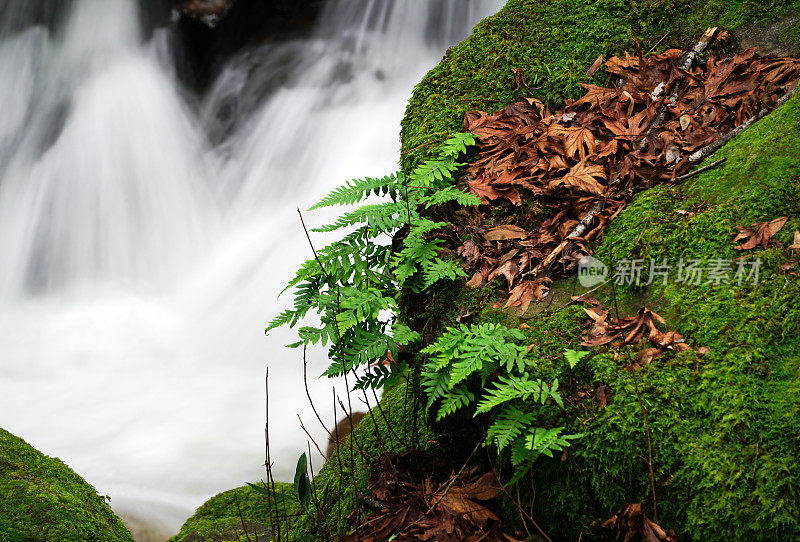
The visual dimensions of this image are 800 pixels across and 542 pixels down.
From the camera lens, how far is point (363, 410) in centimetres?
704

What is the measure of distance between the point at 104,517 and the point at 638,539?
10.7ft

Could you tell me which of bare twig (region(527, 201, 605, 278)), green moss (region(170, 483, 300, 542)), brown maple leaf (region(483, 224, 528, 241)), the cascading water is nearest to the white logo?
bare twig (region(527, 201, 605, 278))

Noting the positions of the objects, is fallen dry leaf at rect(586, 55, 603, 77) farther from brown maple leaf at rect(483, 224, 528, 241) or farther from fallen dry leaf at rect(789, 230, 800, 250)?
fallen dry leaf at rect(789, 230, 800, 250)

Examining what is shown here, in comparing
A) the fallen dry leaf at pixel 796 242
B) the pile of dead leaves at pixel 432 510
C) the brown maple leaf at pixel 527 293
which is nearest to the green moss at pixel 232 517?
the pile of dead leaves at pixel 432 510

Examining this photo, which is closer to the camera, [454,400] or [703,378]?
[703,378]

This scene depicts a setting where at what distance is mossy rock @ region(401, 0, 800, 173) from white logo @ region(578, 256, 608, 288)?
4.68 feet

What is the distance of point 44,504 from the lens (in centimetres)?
326

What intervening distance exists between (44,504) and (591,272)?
3.31 m

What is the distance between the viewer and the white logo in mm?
2930

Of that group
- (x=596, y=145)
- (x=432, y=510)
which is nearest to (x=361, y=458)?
(x=432, y=510)

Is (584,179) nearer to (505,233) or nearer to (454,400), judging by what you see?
(505,233)

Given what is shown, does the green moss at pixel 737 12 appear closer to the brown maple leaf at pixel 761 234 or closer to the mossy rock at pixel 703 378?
the mossy rock at pixel 703 378

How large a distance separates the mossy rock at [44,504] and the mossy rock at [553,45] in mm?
3000

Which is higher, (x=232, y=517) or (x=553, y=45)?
(x=553, y=45)
